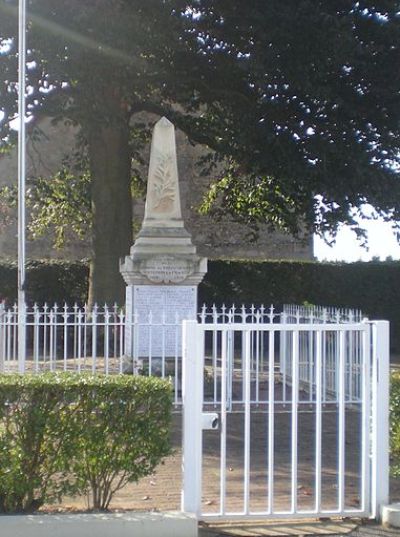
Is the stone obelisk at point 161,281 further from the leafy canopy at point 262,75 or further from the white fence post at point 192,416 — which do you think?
the white fence post at point 192,416

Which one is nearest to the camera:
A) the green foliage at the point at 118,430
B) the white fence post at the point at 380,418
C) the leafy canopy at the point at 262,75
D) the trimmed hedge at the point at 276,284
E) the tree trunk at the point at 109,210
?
the green foliage at the point at 118,430

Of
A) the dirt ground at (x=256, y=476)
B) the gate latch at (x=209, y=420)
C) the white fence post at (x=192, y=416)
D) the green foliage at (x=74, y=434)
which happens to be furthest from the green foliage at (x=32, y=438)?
the gate latch at (x=209, y=420)

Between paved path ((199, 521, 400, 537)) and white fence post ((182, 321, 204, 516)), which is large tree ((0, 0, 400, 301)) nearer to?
white fence post ((182, 321, 204, 516))

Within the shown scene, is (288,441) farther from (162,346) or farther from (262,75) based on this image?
(262,75)

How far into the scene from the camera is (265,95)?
16.5 metres

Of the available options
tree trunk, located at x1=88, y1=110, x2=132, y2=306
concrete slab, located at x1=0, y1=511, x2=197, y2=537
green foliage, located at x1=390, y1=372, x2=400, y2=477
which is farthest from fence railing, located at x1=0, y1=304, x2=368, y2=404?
concrete slab, located at x1=0, y1=511, x2=197, y2=537

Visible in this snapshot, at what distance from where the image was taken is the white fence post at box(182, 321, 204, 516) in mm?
5691

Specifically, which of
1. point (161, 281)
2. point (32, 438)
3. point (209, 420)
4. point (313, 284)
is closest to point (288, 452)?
point (209, 420)

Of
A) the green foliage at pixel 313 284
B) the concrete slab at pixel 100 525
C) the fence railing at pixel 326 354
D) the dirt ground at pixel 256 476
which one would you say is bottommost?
the dirt ground at pixel 256 476

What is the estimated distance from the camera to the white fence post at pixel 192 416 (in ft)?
18.7

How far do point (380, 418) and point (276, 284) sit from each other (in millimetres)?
16438

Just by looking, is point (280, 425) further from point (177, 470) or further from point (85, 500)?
point (85, 500)

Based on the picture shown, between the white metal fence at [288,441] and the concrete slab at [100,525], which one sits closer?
the concrete slab at [100,525]

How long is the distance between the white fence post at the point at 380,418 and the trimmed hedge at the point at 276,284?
16009mm
